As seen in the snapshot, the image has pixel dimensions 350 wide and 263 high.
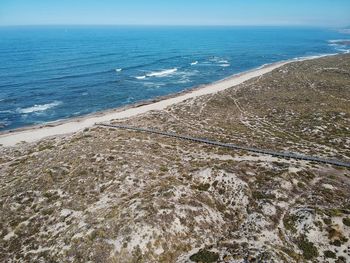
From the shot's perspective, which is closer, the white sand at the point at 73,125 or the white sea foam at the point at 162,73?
the white sand at the point at 73,125

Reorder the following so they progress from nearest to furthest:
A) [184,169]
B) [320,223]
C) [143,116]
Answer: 1. [320,223]
2. [184,169]
3. [143,116]

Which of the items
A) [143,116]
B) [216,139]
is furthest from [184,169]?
[143,116]

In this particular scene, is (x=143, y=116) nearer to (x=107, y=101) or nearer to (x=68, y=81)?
(x=107, y=101)

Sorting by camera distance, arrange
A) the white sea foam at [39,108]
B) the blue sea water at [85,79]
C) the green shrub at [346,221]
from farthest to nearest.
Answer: the blue sea water at [85,79], the white sea foam at [39,108], the green shrub at [346,221]

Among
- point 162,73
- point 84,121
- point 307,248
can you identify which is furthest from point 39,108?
point 307,248

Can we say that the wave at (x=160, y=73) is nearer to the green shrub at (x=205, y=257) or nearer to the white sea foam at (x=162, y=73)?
the white sea foam at (x=162, y=73)

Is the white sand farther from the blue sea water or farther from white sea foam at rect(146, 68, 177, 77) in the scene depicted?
white sea foam at rect(146, 68, 177, 77)

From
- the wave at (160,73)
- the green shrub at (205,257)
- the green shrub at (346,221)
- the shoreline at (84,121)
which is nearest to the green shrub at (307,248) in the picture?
the green shrub at (346,221)

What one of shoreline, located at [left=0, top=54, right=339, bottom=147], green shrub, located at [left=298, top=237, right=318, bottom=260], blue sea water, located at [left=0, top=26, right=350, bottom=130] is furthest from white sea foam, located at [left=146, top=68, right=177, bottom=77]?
green shrub, located at [left=298, top=237, right=318, bottom=260]

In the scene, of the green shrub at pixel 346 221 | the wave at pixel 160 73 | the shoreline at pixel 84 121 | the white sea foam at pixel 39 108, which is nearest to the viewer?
the green shrub at pixel 346 221

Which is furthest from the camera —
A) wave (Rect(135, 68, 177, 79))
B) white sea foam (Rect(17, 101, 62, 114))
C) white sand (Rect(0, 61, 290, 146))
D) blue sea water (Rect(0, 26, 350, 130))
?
wave (Rect(135, 68, 177, 79))

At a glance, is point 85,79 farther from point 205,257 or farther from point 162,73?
point 205,257
